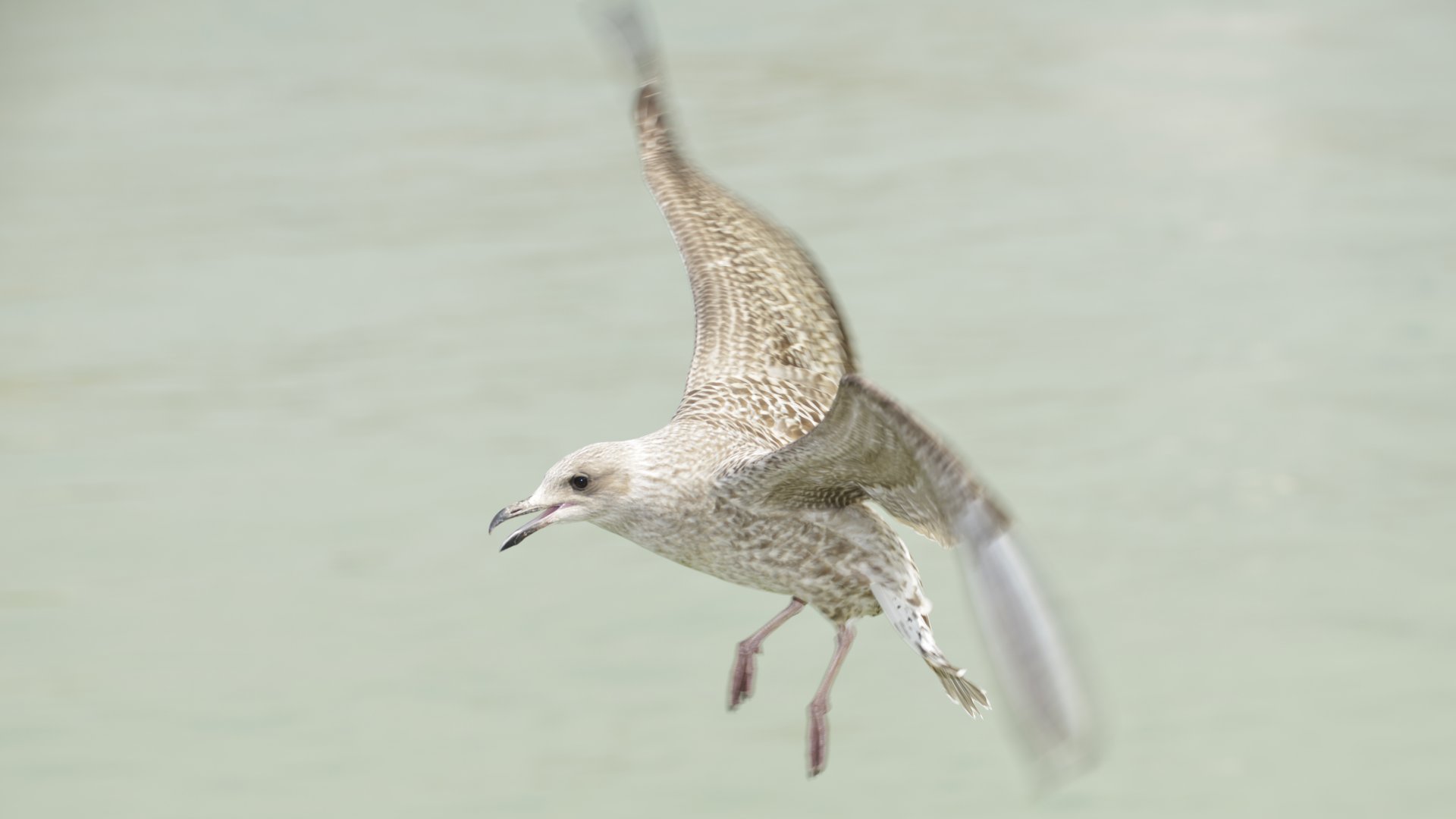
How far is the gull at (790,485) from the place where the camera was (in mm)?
8086

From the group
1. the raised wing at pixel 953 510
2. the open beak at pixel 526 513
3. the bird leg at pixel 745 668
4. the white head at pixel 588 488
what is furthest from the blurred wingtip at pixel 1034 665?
the bird leg at pixel 745 668

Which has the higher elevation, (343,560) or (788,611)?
(788,611)

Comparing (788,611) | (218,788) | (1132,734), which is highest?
(788,611)

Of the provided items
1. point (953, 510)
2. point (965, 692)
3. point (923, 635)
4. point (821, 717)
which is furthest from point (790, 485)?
point (953, 510)

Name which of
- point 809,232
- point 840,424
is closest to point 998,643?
point 840,424

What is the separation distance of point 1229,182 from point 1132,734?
30.3m

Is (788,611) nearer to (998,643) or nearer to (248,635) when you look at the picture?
(998,643)

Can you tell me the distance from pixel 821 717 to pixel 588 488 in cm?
144

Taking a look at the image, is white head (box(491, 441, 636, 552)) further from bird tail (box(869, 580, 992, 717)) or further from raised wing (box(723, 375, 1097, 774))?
bird tail (box(869, 580, 992, 717))

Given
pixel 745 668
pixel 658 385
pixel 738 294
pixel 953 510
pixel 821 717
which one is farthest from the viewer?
pixel 658 385

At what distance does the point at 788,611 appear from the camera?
36.8ft

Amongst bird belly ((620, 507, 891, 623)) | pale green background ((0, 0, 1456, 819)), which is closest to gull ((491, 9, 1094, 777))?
bird belly ((620, 507, 891, 623))

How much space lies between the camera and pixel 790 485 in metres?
10.2

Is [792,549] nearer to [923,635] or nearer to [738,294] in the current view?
[923,635]
